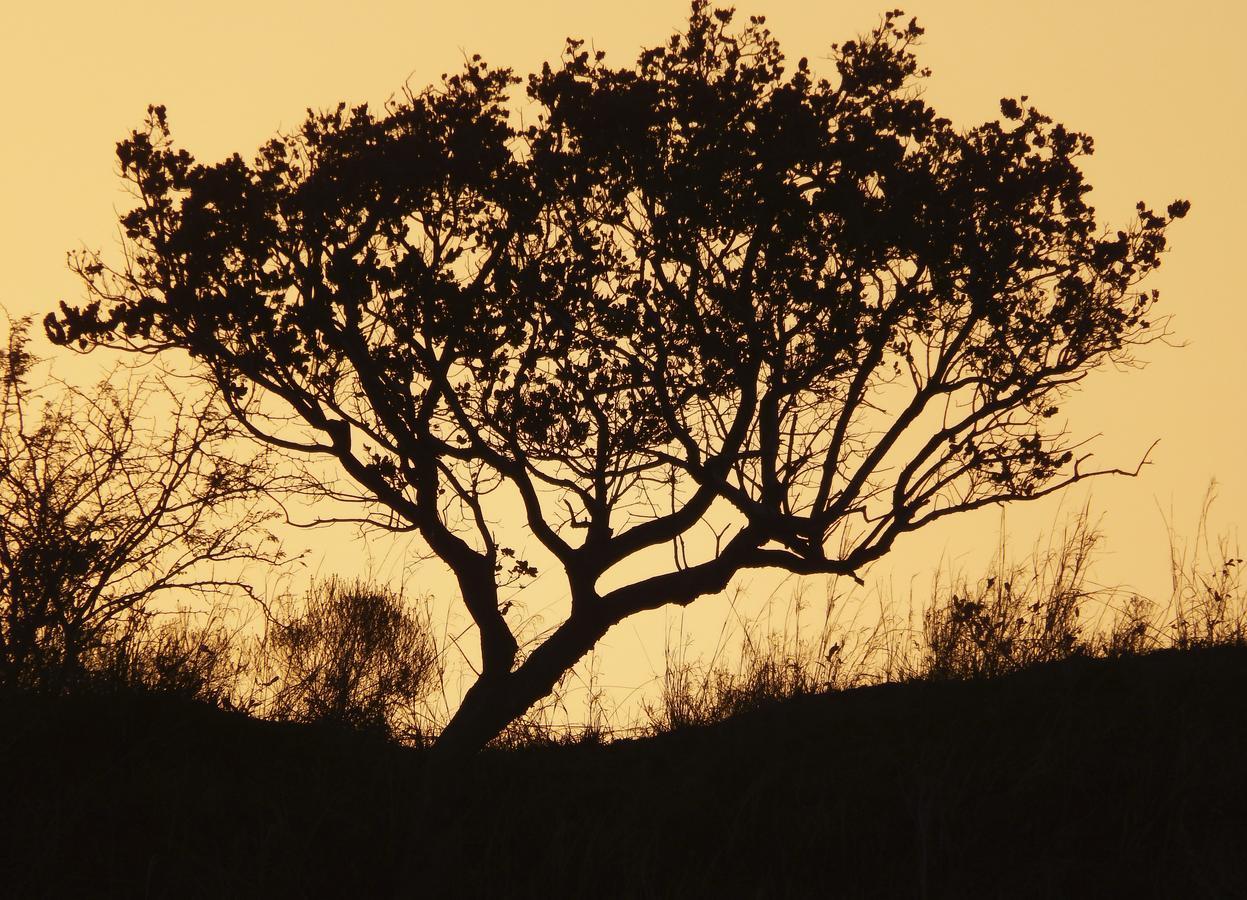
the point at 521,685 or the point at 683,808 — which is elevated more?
the point at 521,685

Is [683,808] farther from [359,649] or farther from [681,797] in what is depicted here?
[359,649]

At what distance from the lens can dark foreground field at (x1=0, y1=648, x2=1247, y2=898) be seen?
6902 mm

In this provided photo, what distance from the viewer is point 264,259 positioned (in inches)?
452

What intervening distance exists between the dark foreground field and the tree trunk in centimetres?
138

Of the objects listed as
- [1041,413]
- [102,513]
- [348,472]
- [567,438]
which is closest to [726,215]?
[567,438]

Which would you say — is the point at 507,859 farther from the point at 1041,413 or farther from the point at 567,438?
the point at 1041,413

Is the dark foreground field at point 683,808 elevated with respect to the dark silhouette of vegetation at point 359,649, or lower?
lower

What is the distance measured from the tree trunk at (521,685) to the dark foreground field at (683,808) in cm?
138

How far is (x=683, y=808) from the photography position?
26.8 feet

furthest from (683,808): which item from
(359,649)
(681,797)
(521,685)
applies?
(359,649)

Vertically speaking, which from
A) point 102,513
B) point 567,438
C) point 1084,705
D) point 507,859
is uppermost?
point 567,438

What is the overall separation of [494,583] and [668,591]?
5.44ft

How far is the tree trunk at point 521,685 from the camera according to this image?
1130cm

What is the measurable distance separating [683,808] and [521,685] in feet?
12.3
